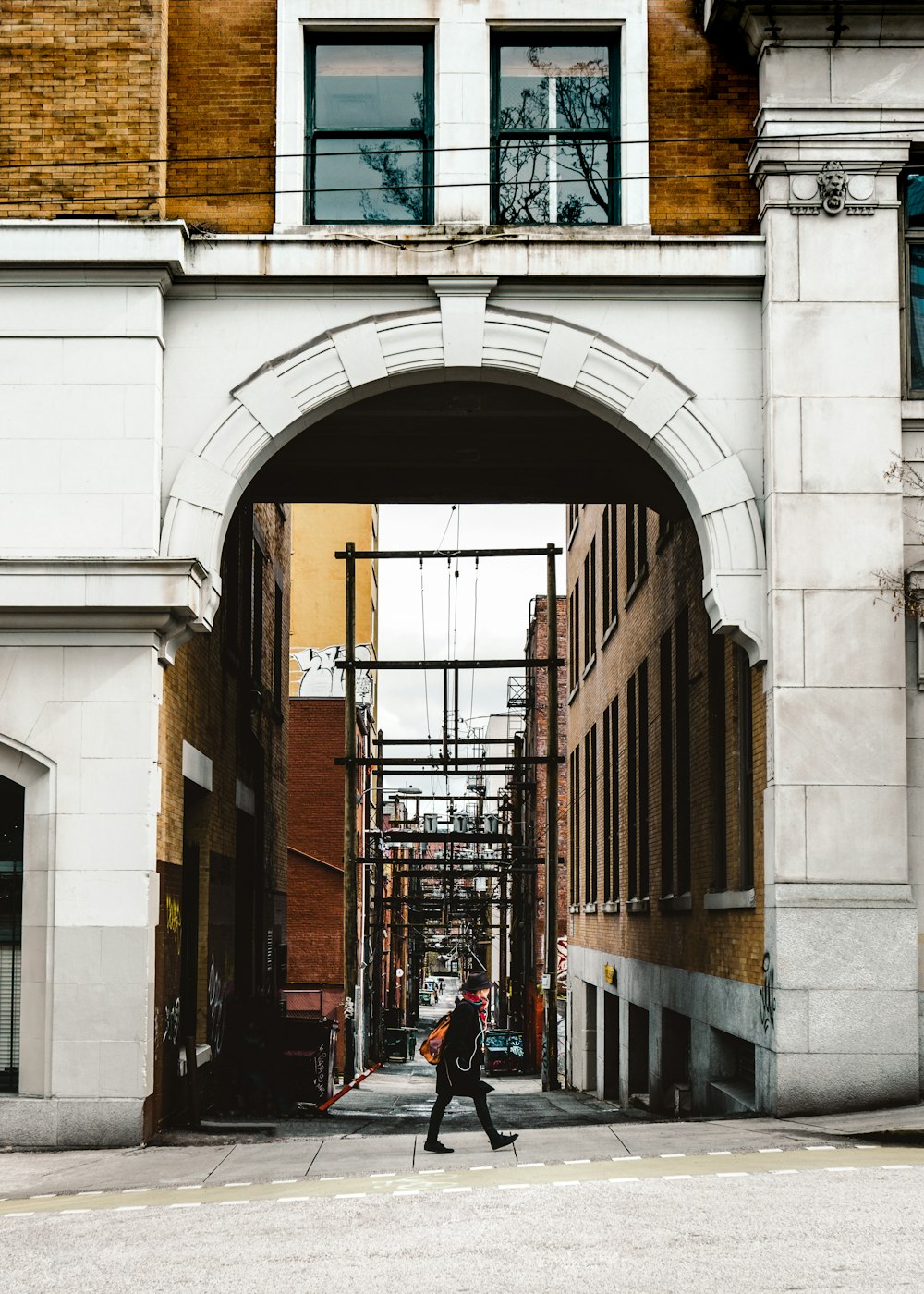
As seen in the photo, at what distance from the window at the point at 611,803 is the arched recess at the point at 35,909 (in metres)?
17.2

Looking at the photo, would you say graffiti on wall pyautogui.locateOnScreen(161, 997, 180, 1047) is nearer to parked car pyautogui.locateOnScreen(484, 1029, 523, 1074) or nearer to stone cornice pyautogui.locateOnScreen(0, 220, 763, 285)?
stone cornice pyautogui.locateOnScreen(0, 220, 763, 285)

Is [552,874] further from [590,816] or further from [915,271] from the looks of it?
[915,271]

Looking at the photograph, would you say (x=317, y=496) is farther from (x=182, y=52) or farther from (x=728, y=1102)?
(x=728, y=1102)

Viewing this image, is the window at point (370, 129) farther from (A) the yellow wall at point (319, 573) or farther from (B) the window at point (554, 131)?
(A) the yellow wall at point (319, 573)

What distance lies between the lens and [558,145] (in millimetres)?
16016

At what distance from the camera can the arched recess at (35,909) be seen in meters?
14.3

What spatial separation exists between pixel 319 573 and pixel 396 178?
41394 mm

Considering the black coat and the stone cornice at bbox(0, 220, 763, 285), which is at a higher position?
the stone cornice at bbox(0, 220, 763, 285)

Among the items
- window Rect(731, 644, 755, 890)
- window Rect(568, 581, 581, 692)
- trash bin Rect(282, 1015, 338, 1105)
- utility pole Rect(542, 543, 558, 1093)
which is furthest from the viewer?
window Rect(568, 581, 581, 692)

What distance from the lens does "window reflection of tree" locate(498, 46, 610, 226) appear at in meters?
15.9

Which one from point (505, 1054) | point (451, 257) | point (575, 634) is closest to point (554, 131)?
point (451, 257)

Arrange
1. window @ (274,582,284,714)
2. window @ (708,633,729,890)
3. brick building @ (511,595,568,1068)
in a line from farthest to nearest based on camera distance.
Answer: brick building @ (511,595,568,1068) < window @ (274,582,284,714) < window @ (708,633,729,890)

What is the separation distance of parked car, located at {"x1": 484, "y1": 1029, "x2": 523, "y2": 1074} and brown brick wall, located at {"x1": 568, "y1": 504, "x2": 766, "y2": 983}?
14.8 metres

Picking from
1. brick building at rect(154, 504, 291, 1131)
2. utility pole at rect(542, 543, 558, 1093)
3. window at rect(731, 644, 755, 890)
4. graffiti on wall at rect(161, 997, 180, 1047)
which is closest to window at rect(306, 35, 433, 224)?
brick building at rect(154, 504, 291, 1131)
